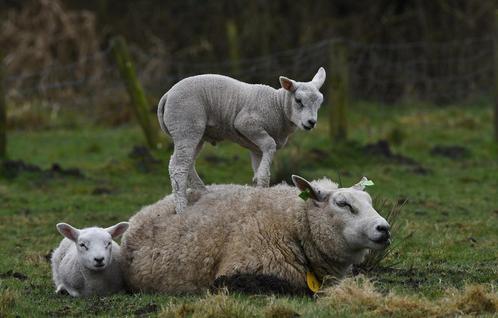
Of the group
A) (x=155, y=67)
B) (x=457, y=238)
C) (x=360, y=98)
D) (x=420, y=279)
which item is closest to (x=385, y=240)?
(x=420, y=279)

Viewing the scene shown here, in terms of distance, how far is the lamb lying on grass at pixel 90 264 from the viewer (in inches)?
347

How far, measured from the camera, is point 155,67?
23922 mm

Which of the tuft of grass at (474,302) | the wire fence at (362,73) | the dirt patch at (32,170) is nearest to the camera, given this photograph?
the tuft of grass at (474,302)

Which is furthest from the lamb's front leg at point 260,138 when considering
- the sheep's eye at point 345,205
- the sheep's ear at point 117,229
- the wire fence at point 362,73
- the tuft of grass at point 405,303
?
the wire fence at point 362,73

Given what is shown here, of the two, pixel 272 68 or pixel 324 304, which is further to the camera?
pixel 272 68

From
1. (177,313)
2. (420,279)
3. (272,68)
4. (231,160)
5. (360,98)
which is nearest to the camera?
(177,313)

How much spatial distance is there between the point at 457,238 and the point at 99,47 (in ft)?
59.0

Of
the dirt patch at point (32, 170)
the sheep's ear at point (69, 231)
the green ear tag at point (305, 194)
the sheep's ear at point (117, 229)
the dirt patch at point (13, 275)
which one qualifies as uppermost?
Result: the green ear tag at point (305, 194)

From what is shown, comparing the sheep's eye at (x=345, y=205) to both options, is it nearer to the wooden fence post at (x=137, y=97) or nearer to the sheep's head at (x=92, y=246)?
the sheep's head at (x=92, y=246)

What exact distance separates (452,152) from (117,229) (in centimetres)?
1092

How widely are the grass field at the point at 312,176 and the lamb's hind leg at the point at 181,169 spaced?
1.04 meters

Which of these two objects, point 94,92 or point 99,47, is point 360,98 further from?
point 99,47

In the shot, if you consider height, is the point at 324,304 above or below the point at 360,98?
above

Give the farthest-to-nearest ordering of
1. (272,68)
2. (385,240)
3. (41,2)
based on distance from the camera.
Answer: (41,2), (272,68), (385,240)
